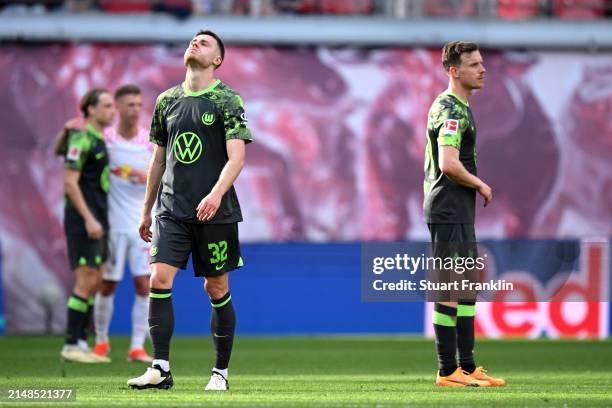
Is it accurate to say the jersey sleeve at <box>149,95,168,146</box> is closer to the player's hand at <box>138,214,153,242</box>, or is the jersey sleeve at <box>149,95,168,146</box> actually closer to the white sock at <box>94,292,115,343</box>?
the player's hand at <box>138,214,153,242</box>

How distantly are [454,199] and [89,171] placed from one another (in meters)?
4.06

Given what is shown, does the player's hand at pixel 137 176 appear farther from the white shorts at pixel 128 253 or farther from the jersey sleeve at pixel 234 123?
the jersey sleeve at pixel 234 123

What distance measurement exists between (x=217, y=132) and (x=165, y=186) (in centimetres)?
47

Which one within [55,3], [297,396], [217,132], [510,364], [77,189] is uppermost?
→ [55,3]

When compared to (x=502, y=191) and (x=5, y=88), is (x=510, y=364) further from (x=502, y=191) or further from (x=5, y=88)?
(x=5, y=88)

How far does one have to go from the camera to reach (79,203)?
11195 mm

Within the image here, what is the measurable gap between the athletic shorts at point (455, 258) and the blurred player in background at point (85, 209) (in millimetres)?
3681

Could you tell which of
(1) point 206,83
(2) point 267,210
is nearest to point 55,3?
(2) point 267,210

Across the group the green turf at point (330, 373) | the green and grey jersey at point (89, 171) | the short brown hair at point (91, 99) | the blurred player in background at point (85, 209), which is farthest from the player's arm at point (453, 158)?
the short brown hair at point (91, 99)

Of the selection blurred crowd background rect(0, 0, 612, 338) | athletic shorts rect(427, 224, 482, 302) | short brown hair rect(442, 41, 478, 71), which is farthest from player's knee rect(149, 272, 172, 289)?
blurred crowd background rect(0, 0, 612, 338)

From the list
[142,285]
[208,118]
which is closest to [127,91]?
[142,285]

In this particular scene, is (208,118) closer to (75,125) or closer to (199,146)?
(199,146)

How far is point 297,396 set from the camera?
7.70 metres

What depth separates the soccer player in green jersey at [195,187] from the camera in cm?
782
